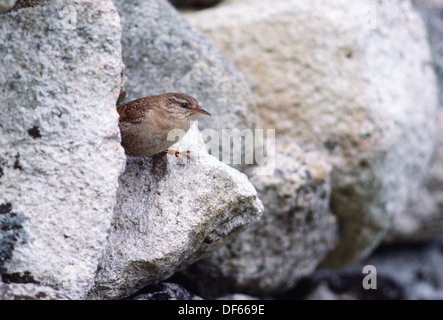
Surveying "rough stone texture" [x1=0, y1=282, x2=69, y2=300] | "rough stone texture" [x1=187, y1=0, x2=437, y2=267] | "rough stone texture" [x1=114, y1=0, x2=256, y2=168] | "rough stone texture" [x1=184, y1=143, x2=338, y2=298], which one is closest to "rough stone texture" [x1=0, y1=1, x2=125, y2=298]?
"rough stone texture" [x1=0, y1=282, x2=69, y2=300]

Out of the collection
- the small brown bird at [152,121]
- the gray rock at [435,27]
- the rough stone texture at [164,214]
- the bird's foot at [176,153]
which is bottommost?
the gray rock at [435,27]

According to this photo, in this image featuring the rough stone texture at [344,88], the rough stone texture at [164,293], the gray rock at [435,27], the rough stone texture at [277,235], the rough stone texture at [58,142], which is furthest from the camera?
the gray rock at [435,27]

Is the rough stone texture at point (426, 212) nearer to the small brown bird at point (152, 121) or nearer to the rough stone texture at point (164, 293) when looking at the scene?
the rough stone texture at point (164, 293)

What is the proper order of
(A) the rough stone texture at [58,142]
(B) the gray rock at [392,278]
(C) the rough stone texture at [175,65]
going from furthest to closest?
(B) the gray rock at [392,278] → (C) the rough stone texture at [175,65] → (A) the rough stone texture at [58,142]

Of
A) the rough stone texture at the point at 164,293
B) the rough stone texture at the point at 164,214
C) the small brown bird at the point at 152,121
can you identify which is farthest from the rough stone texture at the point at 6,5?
the rough stone texture at the point at 164,293

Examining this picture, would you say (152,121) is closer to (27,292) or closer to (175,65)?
(175,65)

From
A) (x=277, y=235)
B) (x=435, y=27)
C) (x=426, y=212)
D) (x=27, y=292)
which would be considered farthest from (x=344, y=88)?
(x=27, y=292)

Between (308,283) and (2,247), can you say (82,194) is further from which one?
(308,283)
